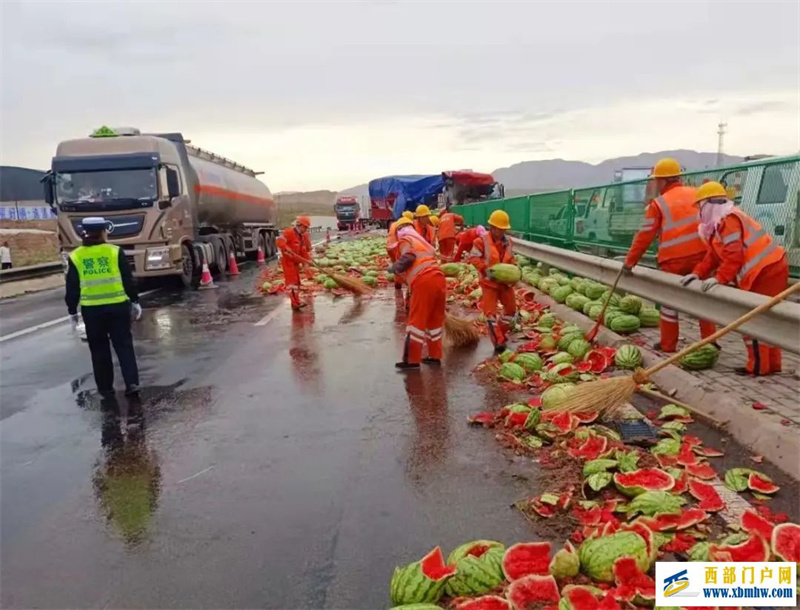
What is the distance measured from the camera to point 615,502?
3.92 m

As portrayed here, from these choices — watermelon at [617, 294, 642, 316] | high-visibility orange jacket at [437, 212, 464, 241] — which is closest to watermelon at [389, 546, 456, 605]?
watermelon at [617, 294, 642, 316]

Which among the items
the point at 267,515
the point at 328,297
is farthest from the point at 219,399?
the point at 328,297

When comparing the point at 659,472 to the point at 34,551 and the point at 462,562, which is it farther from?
the point at 34,551

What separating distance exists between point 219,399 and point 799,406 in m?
5.24

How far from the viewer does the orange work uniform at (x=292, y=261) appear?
12.8m

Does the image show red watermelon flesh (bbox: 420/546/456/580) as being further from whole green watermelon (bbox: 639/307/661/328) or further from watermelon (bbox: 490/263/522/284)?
whole green watermelon (bbox: 639/307/661/328)

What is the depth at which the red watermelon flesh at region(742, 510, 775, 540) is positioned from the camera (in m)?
3.35

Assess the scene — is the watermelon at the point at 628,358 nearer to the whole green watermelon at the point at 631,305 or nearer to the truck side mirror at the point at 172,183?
the whole green watermelon at the point at 631,305

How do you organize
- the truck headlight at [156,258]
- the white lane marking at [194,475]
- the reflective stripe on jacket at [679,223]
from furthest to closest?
1. the truck headlight at [156,258]
2. the reflective stripe on jacket at [679,223]
3. the white lane marking at [194,475]

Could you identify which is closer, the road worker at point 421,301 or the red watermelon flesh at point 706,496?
the red watermelon flesh at point 706,496

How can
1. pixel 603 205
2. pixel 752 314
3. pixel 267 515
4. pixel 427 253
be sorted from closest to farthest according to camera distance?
pixel 267 515
pixel 752 314
pixel 427 253
pixel 603 205

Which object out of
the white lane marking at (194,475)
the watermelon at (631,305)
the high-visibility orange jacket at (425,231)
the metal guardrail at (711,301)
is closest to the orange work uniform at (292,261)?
the high-visibility orange jacket at (425,231)

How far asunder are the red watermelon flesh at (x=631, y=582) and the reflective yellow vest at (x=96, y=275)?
5933 mm

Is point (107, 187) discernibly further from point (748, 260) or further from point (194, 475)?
point (748, 260)
